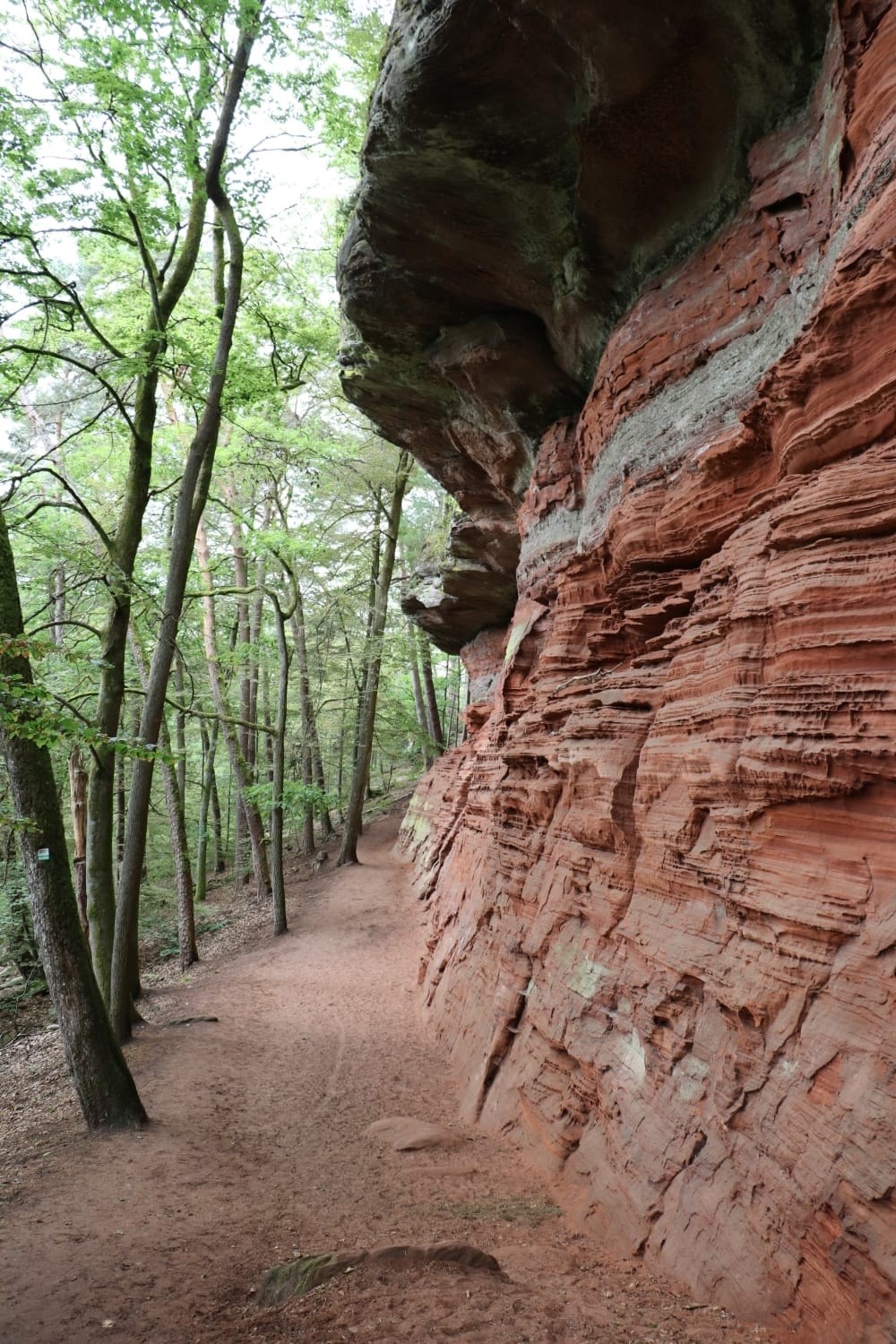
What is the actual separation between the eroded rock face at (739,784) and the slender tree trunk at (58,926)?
410 centimetres

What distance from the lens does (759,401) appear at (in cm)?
560

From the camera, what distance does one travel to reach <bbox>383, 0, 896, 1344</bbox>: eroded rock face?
404 centimetres

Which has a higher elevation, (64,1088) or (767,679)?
(767,679)

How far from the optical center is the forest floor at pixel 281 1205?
432 centimetres

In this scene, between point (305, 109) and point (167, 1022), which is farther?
point (167, 1022)

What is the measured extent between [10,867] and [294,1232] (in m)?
21.0

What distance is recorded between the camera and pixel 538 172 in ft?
28.1

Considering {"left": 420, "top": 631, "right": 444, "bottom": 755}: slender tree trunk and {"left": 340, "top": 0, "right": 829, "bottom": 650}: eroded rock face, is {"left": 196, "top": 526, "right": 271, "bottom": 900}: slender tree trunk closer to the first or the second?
{"left": 420, "top": 631, "right": 444, "bottom": 755}: slender tree trunk

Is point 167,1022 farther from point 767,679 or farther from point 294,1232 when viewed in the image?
point 767,679

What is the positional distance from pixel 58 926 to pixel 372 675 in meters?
15.1

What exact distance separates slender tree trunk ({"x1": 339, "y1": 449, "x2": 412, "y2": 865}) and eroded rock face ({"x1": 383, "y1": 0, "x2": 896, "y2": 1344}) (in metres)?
13.3

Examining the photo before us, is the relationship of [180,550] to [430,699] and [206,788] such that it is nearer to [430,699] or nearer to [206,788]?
[206,788]

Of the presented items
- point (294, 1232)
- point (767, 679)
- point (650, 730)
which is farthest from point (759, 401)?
point (294, 1232)

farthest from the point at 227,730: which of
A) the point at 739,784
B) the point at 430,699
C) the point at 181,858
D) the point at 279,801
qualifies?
the point at 739,784
